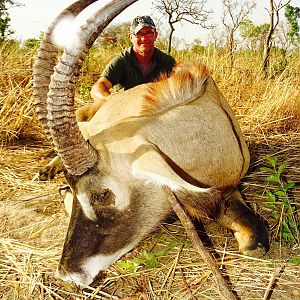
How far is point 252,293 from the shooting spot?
107 inches

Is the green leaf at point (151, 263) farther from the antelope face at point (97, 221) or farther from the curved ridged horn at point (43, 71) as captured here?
the curved ridged horn at point (43, 71)

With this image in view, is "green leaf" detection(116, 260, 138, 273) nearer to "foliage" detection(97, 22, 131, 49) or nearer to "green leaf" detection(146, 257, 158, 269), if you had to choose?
"green leaf" detection(146, 257, 158, 269)

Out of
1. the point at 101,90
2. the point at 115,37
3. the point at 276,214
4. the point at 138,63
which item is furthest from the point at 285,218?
the point at 115,37

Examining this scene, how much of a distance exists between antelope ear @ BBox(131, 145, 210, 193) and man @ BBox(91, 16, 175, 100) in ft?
9.34

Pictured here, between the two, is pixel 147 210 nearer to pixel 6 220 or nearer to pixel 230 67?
pixel 6 220

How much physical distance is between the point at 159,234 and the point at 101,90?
86.6 inches

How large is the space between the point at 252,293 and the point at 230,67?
5593 mm

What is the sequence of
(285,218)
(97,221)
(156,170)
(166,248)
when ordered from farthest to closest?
(285,218) < (166,248) < (97,221) < (156,170)

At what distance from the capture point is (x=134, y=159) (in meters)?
2.66

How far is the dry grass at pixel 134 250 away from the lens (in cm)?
277

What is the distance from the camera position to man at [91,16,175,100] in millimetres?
5430

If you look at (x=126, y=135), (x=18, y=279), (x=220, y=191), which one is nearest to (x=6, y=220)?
(x=18, y=279)

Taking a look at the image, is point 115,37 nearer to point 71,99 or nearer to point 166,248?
point 166,248

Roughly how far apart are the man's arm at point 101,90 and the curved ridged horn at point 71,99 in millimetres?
2209
